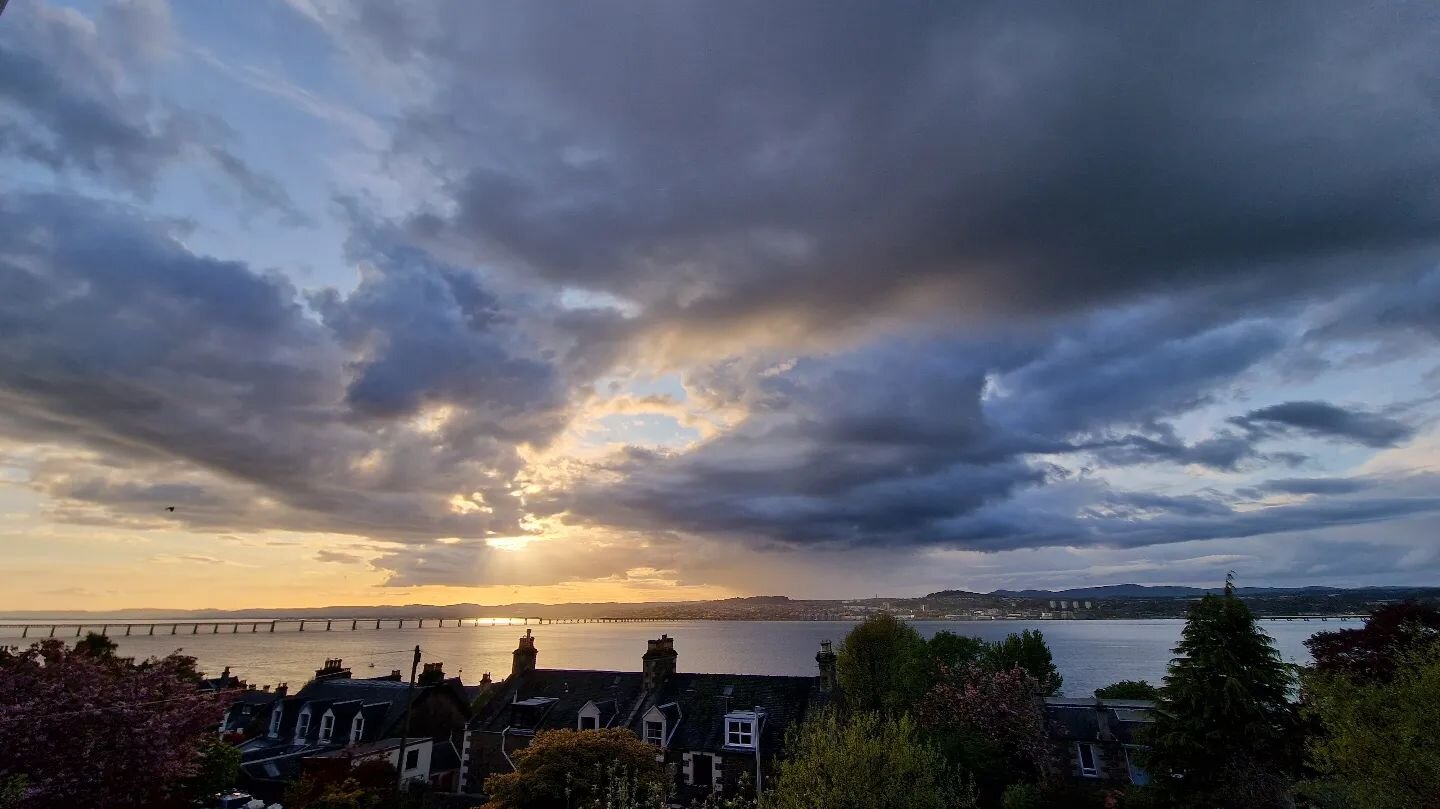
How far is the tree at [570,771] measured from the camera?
30.4 meters

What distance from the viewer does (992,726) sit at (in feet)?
177

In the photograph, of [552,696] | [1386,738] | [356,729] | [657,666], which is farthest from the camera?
[356,729]

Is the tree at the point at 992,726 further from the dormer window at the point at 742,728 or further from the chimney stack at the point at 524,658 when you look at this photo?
the chimney stack at the point at 524,658

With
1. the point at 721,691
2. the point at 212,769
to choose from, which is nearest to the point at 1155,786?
the point at 721,691

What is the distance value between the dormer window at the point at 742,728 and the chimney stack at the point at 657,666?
806 cm

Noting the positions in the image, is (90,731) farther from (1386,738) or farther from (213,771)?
(1386,738)

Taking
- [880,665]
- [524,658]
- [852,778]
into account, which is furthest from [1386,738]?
[880,665]

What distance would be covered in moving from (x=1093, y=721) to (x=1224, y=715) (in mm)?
20784

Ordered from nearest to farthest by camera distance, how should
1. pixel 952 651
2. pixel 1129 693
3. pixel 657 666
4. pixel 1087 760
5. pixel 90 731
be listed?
pixel 90 731 < pixel 657 666 < pixel 1087 760 < pixel 1129 693 < pixel 952 651

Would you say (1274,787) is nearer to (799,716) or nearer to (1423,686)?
(1423,686)

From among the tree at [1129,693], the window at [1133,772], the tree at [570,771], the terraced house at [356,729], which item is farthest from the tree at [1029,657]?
the tree at [570,771]

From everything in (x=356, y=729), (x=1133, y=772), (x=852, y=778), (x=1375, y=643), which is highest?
(x=1375, y=643)

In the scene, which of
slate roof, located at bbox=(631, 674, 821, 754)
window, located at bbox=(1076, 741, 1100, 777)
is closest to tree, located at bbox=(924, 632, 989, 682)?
window, located at bbox=(1076, 741, 1100, 777)

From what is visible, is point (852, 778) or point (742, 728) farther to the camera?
point (742, 728)
